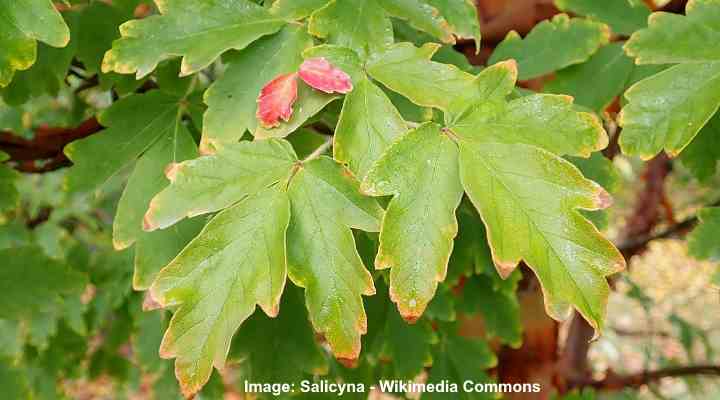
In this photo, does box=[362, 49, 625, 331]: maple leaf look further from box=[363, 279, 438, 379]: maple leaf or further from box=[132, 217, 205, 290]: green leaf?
box=[363, 279, 438, 379]: maple leaf

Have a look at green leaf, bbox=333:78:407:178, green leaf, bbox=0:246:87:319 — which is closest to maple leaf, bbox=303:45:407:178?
green leaf, bbox=333:78:407:178

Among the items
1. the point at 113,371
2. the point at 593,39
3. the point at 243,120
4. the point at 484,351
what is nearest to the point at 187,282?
the point at 243,120

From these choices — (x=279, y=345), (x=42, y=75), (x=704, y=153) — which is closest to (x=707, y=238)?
(x=704, y=153)

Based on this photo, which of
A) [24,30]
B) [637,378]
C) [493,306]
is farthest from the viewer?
[637,378]

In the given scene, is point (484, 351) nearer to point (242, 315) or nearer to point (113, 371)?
point (242, 315)

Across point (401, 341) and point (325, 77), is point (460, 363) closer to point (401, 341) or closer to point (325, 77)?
point (401, 341)

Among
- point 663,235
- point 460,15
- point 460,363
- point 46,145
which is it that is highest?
point 460,15
